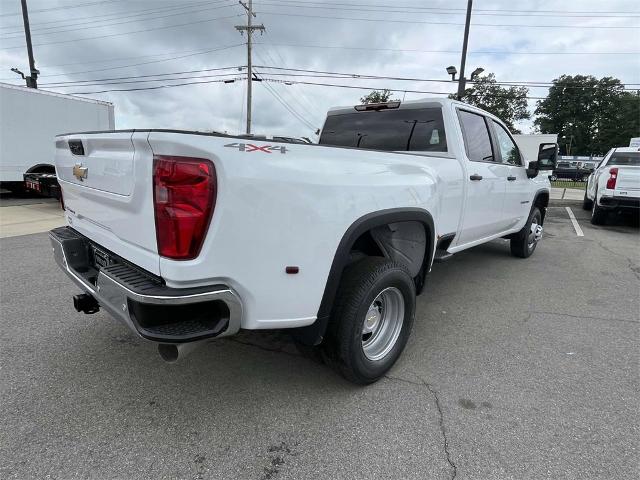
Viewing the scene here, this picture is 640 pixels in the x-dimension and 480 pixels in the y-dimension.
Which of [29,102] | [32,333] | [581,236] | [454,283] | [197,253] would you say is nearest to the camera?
[197,253]

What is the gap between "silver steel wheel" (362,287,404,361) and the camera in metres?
2.86

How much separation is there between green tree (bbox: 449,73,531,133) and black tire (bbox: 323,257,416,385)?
3130 centimetres

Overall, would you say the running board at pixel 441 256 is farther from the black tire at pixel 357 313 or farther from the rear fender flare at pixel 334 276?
the rear fender flare at pixel 334 276

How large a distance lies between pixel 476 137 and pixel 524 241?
2.67 meters

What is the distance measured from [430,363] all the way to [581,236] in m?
7.36

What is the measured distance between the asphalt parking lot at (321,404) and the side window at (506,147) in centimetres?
195

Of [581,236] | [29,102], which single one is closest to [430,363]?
[581,236]

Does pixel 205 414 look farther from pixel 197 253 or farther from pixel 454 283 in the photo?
pixel 454 283

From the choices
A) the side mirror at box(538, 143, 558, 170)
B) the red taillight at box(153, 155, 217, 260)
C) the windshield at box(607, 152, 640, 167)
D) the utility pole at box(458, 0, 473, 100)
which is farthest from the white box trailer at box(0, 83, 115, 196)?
the windshield at box(607, 152, 640, 167)

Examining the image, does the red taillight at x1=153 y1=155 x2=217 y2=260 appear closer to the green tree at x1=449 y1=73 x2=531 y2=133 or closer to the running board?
the running board

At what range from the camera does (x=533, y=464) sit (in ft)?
6.91

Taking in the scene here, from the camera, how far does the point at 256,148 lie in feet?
6.36

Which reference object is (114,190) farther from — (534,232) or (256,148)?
(534,232)

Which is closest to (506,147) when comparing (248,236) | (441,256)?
(441,256)
